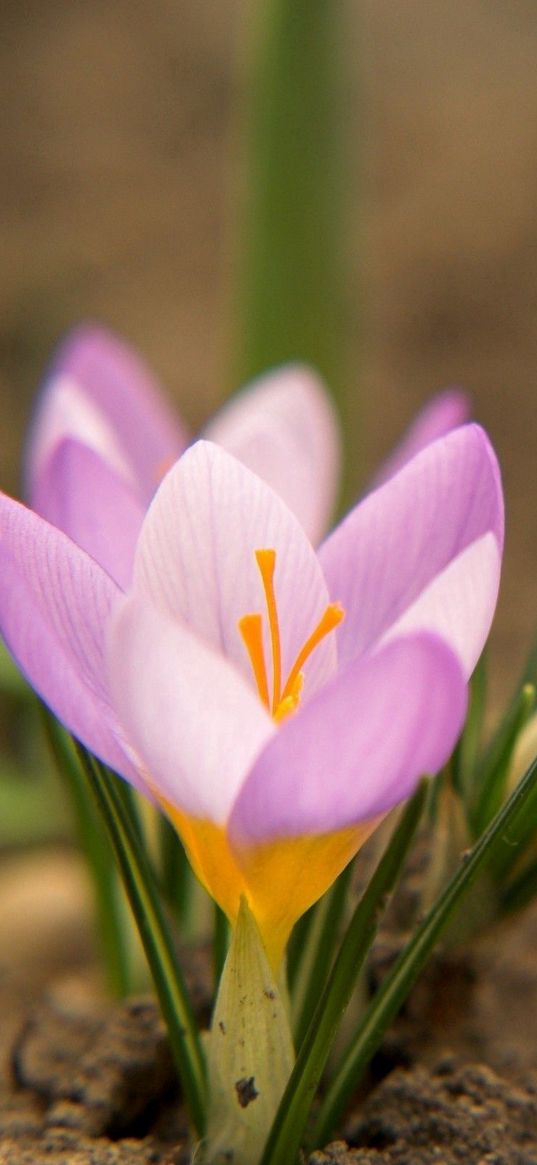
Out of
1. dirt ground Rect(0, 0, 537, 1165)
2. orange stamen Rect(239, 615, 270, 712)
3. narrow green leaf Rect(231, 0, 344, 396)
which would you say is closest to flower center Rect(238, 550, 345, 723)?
orange stamen Rect(239, 615, 270, 712)

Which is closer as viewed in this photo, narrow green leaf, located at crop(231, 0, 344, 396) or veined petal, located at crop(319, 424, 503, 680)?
veined petal, located at crop(319, 424, 503, 680)

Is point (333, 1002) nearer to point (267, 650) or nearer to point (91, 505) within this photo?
point (267, 650)

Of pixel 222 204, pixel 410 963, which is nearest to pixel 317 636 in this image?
pixel 410 963

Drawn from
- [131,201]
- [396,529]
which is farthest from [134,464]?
[131,201]

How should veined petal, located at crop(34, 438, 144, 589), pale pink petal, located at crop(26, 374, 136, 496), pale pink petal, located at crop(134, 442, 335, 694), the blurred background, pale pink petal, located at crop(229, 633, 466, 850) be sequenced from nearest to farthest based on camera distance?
pale pink petal, located at crop(229, 633, 466, 850), pale pink petal, located at crop(134, 442, 335, 694), veined petal, located at crop(34, 438, 144, 589), pale pink petal, located at crop(26, 374, 136, 496), the blurred background

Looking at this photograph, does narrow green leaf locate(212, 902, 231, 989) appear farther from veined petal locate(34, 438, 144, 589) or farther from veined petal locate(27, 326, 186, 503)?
veined petal locate(27, 326, 186, 503)

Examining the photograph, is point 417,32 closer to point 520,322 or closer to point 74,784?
point 520,322

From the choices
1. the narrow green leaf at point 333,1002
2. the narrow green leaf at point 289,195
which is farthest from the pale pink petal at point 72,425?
the narrow green leaf at point 289,195
